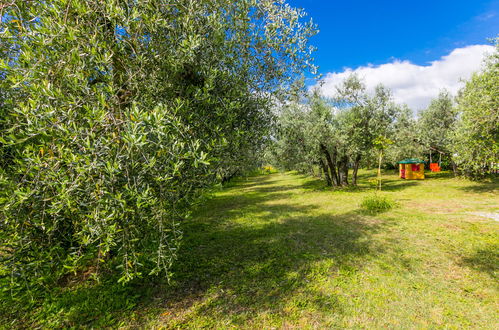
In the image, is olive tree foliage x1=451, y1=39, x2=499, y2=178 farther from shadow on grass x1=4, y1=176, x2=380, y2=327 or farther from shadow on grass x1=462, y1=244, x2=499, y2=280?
shadow on grass x1=4, y1=176, x2=380, y2=327

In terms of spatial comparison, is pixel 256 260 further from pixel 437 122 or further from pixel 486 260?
pixel 437 122

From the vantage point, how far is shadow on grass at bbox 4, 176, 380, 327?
555 cm

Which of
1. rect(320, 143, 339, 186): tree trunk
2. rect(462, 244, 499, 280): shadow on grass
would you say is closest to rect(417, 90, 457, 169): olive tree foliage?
rect(320, 143, 339, 186): tree trunk

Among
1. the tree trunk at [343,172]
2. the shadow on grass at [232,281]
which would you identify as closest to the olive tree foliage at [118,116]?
the shadow on grass at [232,281]

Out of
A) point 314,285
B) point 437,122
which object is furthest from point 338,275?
point 437,122

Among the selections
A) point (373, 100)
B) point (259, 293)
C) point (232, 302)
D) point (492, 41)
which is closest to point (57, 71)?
point (232, 302)

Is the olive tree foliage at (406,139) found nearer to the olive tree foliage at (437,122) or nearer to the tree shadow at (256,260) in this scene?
the olive tree foliage at (437,122)

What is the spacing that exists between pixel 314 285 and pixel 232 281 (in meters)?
2.48

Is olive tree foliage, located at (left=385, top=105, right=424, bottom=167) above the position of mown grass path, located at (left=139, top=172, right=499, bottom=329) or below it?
above

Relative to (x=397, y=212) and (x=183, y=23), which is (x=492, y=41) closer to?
(x=397, y=212)

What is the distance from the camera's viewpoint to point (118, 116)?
15.1ft

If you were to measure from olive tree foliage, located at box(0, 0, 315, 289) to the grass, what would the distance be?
62.5 inches

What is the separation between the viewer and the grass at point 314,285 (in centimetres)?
524

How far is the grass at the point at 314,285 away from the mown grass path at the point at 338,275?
0.03 meters
